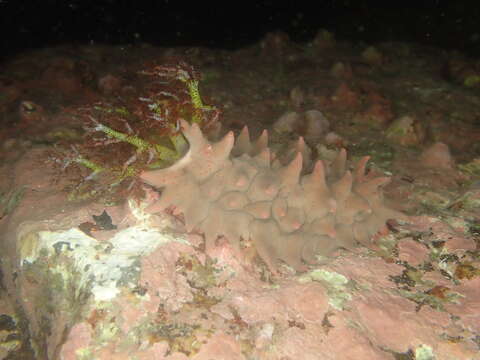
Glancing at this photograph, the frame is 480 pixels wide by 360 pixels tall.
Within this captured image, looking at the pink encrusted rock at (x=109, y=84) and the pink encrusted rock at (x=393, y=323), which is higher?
the pink encrusted rock at (x=109, y=84)

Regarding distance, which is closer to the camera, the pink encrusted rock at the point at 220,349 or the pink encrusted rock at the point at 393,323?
the pink encrusted rock at the point at 220,349

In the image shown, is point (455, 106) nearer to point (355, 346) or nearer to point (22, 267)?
point (355, 346)

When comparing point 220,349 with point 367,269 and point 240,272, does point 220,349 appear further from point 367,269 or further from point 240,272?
point 367,269

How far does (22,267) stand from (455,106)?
5454 mm

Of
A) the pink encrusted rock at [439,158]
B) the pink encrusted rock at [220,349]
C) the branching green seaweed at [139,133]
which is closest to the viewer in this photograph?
the pink encrusted rock at [220,349]

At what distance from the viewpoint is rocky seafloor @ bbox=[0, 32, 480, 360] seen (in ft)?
6.00

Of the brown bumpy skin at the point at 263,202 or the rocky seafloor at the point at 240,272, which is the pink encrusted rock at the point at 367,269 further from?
the brown bumpy skin at the point at 263,202

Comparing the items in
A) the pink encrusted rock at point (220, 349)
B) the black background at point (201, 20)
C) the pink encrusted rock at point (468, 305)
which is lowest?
the pink encrusted rock at point (468, 305)

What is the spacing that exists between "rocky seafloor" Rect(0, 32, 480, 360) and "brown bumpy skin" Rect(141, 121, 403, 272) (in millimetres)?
120

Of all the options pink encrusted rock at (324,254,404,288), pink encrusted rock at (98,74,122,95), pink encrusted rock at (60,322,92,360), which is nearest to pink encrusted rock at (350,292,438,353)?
pink encrusted rock at (324,254,404,288)

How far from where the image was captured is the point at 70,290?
2.12 meters

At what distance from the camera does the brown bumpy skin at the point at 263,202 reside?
2297 millimetres

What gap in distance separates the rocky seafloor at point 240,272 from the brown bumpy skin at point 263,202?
120mm

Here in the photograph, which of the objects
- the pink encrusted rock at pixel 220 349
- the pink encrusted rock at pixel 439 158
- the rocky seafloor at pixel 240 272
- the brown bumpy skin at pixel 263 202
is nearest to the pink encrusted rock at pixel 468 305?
the rocky seafloor at pixel 240 272
